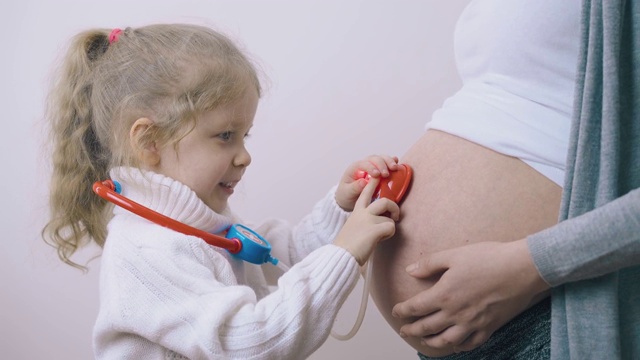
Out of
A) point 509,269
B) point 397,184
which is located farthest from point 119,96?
point 509,269

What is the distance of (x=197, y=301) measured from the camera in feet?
3.24

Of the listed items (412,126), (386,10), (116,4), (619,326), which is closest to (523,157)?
(619,326)

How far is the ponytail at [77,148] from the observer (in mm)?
1224

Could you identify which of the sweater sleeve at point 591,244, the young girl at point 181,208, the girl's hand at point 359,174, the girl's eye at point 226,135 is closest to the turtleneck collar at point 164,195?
the young girl at point 181,208

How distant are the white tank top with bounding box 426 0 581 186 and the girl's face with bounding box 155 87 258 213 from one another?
14.4 inches

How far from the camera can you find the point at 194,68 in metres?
1.16

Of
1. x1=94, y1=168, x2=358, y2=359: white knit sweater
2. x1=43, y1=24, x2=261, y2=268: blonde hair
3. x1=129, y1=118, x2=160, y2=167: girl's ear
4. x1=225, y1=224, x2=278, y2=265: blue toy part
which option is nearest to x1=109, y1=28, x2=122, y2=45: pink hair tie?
x1=43, y1=24, x2=261, y2=268: blonde hair

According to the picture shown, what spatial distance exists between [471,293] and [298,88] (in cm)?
101

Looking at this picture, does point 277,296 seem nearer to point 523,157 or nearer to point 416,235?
point 416,235

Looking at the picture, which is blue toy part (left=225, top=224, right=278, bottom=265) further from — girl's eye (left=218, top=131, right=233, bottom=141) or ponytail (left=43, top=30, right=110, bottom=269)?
ponytail (left=43, top=30, right=110, bottom=269)

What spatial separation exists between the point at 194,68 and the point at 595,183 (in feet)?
2.24

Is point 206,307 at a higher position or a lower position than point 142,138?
lower

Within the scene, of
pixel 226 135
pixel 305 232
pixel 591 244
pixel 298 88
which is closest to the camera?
pixel 591 244

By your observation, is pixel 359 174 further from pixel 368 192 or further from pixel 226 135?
pixel 226 135
